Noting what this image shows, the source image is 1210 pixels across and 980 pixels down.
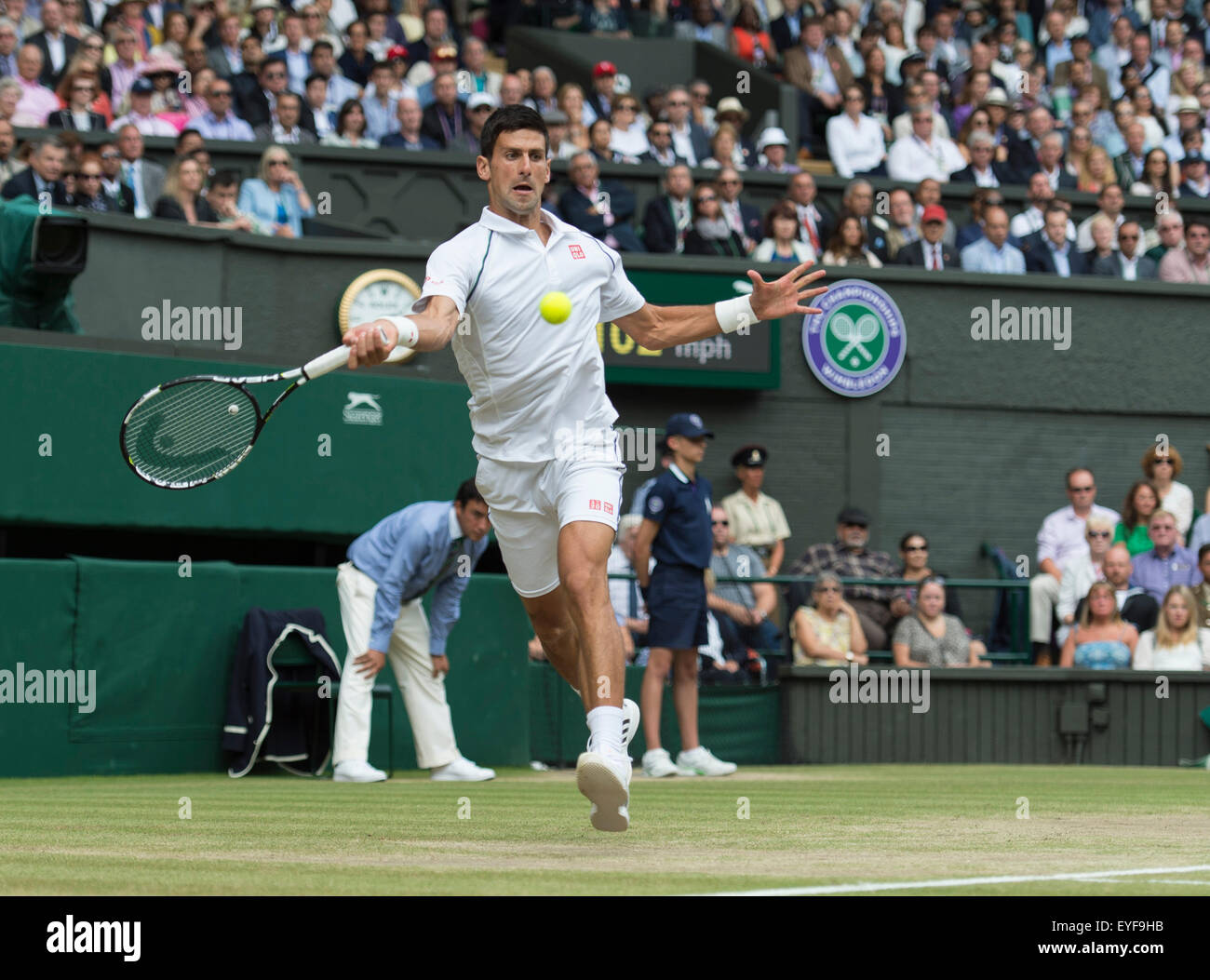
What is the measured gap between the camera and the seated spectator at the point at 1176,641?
46.5 feet

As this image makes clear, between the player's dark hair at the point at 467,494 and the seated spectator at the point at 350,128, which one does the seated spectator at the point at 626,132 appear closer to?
the seated spectator at the point at 350,128

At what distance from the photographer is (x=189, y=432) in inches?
275

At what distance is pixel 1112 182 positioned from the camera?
715 inches

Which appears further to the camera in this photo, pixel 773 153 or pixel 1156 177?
pixel 1156 177

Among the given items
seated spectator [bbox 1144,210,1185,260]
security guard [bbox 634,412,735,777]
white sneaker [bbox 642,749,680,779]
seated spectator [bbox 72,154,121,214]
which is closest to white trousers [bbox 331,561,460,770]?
white sneaker [bbox 642,749,680,779]

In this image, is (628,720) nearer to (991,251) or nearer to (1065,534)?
(1065,534)

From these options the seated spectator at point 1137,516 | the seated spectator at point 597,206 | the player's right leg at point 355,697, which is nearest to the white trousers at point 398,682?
the player's right leg at point 355,697

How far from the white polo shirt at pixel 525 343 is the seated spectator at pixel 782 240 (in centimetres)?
940

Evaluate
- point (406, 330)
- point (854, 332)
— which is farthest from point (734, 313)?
point (854, 332)

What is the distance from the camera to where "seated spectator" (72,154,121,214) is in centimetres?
1329

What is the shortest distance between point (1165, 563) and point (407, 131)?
23.5 feet

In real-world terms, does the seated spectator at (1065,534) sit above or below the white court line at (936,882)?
above
